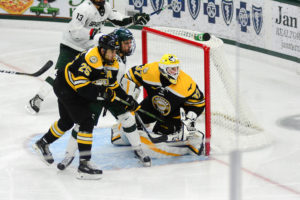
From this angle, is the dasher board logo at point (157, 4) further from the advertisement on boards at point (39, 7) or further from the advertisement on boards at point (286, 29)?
the advertisement on boards at point (286, 29)

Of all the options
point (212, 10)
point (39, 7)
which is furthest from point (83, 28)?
point (39, 7)

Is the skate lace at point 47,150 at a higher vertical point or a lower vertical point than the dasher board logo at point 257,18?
lower

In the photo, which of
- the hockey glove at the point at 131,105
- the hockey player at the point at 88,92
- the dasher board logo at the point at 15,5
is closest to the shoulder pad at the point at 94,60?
the hockey player at the point at 88,92

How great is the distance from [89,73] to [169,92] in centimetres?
63

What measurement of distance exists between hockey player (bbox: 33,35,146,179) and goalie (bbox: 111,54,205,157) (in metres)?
0.26

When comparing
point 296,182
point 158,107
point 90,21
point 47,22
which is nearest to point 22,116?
point 90,21

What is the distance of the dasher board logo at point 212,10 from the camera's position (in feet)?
22.3

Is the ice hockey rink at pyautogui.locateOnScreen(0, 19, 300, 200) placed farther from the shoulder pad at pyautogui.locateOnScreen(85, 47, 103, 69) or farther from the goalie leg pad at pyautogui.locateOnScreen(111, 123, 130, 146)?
Result: the shoulder pad at pyautogui.locateOnScreen(85, 47, 103, 69)

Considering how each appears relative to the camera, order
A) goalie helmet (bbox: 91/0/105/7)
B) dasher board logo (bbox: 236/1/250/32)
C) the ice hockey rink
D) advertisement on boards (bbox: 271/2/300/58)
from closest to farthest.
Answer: the ice hockey rink < goalie helmet (bbox: 91/0/105/7) < advertisement on boards (bbox: 271/2/300/58) < dasher board logo (bbox: 236/1/250/32)

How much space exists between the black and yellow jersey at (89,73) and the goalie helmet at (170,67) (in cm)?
34

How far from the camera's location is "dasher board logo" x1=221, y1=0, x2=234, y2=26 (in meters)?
6.65

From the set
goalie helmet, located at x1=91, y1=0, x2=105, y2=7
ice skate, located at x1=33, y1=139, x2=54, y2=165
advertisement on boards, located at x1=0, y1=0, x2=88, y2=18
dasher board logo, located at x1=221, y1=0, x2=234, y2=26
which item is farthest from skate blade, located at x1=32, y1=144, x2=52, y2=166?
advertisement on boards, located at x1=0, y1=0, x2=88, y2=18

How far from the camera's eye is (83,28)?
16.9 ft

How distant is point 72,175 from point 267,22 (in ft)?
9.75
